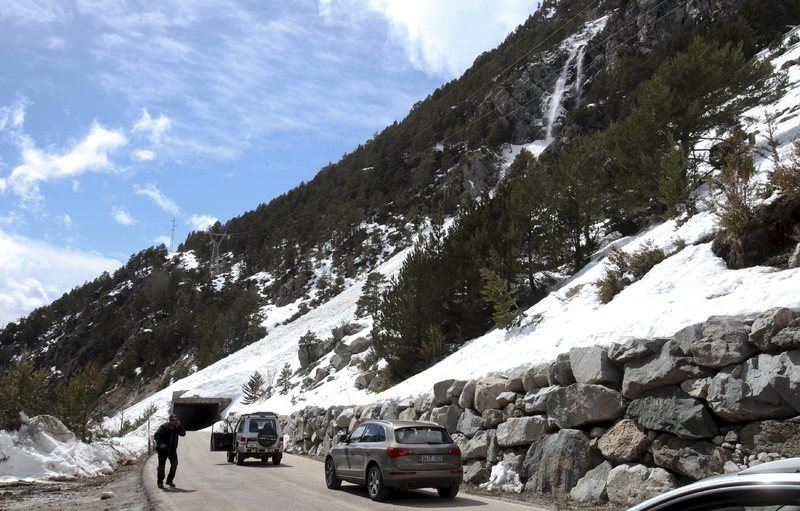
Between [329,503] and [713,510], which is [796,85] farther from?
[713,510]

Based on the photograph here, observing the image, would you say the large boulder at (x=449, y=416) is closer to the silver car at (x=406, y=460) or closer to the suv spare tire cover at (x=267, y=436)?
the silver car at (x=406, y=460)

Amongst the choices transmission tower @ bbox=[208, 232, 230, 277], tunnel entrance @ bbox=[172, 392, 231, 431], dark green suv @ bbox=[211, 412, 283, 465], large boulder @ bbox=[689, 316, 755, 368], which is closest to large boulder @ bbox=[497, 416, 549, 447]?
large boulder @ bbox=[689, 316, 755, 368]

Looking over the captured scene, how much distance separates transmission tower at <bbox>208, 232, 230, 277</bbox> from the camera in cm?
10856

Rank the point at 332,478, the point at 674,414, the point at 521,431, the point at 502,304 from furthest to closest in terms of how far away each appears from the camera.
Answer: the point at 502,304, the point at 332,478, the point at 521,431, the point at 674,414

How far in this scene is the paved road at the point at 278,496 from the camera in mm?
10102

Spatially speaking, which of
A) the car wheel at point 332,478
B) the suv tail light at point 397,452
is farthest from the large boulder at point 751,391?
Result: the car wheel at point 332,478

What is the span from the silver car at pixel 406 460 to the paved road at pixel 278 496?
1.04 feet

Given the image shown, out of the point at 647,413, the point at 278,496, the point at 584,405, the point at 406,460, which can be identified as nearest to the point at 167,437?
the point at 278,496

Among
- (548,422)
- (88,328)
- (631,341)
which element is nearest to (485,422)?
(548,422)

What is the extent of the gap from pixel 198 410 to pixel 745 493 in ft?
177

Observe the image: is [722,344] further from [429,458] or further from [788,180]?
[429,458]

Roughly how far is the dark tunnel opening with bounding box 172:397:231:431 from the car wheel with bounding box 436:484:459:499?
36.2 m

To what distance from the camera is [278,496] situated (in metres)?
11.4

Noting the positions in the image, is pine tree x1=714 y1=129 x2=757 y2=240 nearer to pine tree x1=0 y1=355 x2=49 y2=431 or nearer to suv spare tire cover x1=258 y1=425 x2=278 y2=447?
suv spare tire cover x1=258 y1=425 x2=278 y2=447
